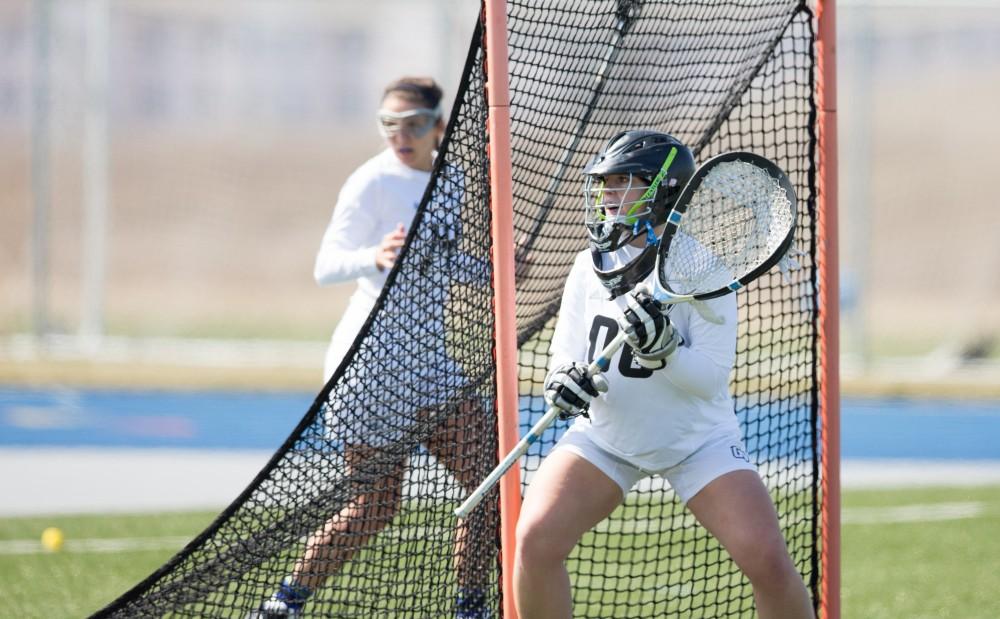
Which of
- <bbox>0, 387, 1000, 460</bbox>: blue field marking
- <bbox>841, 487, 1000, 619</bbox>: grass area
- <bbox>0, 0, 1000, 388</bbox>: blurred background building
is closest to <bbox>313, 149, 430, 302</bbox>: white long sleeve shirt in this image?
<bbox>841, 487, 1000, 619</bbox>: grass area

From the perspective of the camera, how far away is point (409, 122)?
184 inches

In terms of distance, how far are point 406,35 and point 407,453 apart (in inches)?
430

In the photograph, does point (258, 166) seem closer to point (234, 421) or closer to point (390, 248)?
point (234, 421)

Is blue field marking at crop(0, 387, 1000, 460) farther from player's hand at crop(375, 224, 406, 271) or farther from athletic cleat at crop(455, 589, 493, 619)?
athletic cleat at crop(455, 589, 493, 619)

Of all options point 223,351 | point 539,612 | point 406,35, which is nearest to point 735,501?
point 539,612

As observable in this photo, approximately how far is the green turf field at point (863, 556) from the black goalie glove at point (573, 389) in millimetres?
2232

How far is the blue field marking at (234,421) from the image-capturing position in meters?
9.61

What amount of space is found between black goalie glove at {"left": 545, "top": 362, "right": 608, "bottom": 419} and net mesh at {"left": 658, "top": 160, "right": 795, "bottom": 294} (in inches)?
12.3

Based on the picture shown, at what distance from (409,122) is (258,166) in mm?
12454

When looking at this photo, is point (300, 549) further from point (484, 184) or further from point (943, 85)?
point (943, 85)

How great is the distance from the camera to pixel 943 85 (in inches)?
702

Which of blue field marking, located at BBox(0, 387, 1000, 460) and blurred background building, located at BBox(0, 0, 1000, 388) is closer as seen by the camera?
blue field marking, located at BBox(0, 387, 1000, 460)

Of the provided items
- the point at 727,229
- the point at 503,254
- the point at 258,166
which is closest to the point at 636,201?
the point at 727,229

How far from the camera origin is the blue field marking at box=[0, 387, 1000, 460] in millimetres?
9609
